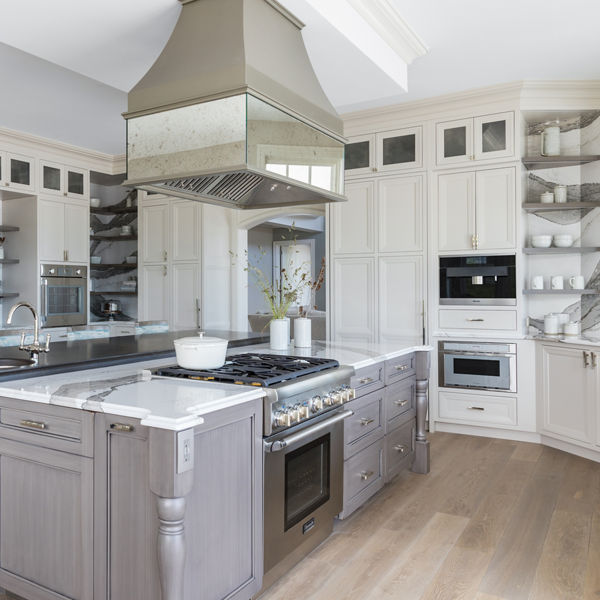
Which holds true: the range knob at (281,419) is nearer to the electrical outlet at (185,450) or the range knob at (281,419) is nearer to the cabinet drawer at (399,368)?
the electrical outlet at (185,450)

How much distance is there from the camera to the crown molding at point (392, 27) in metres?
2.93

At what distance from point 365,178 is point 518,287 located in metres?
1.60

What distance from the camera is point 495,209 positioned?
4.27 meters

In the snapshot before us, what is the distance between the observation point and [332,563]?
2365mm

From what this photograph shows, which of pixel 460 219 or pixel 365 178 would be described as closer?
pixel 460 219

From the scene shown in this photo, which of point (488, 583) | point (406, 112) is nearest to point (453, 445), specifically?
point (488, 583)

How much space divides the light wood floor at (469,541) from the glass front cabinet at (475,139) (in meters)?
2.38

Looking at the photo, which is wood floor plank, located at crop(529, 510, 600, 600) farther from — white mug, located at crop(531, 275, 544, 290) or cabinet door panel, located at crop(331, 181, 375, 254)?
cabinet door panel, located at crop(331, 181, 375, 254)

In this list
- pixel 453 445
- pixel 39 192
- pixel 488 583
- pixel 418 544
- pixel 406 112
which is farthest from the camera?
pixel 39 192

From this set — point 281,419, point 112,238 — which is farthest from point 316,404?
point 112,238

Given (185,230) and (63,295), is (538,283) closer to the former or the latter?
(185,230)

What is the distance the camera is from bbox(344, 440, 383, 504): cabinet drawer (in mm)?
2680

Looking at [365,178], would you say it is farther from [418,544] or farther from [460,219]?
[418,544]

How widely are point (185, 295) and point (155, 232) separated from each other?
33.9 inches
